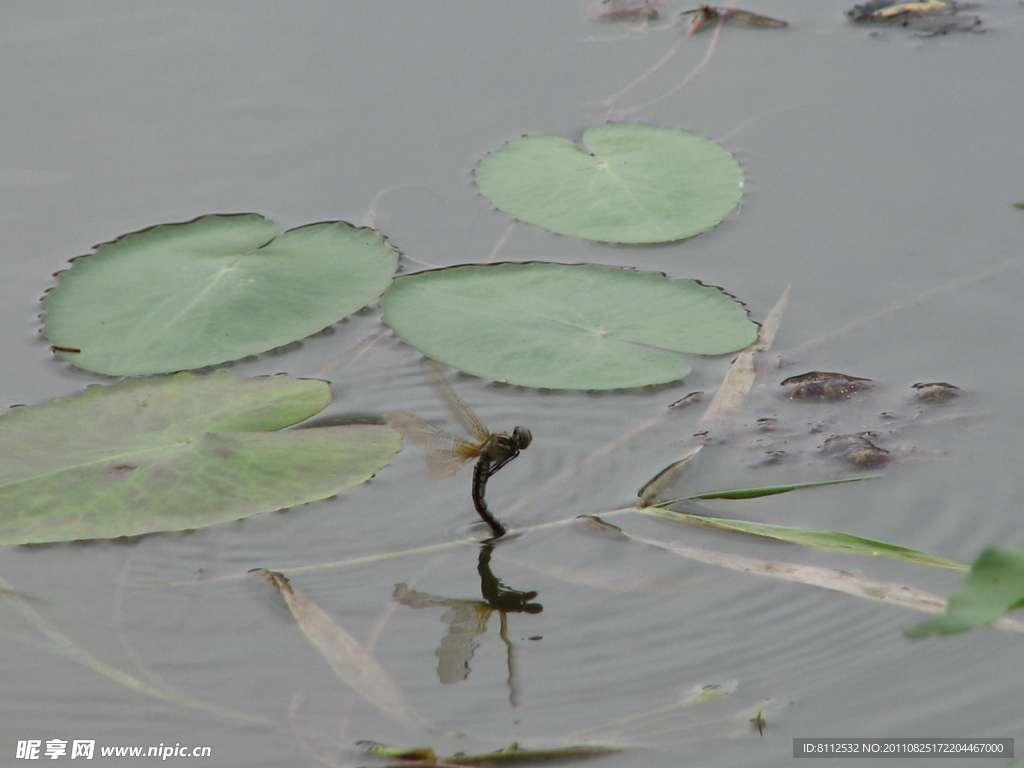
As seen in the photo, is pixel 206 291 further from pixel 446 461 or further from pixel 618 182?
pixel 618 182

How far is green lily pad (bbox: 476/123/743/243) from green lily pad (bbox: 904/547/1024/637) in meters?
2.53

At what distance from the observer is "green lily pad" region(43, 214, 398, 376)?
128 inches

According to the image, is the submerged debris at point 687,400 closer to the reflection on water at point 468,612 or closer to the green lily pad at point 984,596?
the reflection on water at point 468,612

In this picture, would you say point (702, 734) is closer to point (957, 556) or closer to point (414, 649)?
point (414, 649)

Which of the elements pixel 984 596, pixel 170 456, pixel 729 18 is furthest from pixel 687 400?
pixel 729 18

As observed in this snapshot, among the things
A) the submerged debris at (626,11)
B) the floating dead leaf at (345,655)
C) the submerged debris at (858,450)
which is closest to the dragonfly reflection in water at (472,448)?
the floating dead leaf at (345,655)

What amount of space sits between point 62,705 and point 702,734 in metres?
1.39

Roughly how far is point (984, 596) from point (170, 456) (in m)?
2.15

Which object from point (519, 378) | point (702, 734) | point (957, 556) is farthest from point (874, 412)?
point (702, 734)

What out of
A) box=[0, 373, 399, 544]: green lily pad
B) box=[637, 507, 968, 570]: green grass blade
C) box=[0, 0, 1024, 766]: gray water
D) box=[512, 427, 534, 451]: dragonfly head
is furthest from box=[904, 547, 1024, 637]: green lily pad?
box=[0, 373, 399, 544]: green lily pad

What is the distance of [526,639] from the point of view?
2.42 m

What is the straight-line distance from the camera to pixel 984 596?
1259mm

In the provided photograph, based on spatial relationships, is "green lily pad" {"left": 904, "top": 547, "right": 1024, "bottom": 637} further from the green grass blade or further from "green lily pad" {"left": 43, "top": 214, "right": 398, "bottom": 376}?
"green lily pad" {"left": 43, "top": 214, "right": 398, "bottom": 376}

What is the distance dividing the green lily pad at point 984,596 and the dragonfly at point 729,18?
14.3 ft
